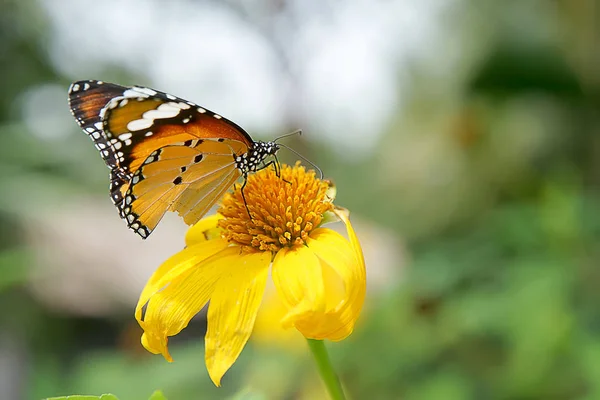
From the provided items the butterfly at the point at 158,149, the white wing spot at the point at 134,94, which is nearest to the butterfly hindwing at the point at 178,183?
the butterfly at the point at 158,149

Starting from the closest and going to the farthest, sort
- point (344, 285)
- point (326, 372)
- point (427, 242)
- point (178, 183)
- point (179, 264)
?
point (326, 372), point (344, 285), point (179, 264), point (178, 183), point (427, 242)

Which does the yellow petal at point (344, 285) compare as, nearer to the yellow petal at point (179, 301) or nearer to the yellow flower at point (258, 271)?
the yellow flower at point (258, 271)

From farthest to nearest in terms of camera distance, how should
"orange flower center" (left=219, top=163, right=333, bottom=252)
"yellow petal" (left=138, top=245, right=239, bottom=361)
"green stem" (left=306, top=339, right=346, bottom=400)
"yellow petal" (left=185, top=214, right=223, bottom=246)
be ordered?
"yellow petal" (left=185, top=214, right=223, bottom=246)
"orange flower center" (left=219, top=163, right=333, bottom=252)
"yellow petal" (left=138, top=245, right=239, bottom=361)
"green stem" (left=306, top=339, right=346, bottom=400)

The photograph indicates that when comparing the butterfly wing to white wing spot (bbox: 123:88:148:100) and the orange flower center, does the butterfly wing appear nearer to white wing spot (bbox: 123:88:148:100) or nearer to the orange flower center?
white wing spot (bbox: 123:88:148:100)

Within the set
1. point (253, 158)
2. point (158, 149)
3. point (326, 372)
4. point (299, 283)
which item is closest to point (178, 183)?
point (158, 149)

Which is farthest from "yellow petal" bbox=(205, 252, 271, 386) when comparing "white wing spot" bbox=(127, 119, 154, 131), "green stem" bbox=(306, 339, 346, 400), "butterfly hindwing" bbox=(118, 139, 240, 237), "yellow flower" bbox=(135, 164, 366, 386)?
"white wing spot" bbox=(127, 119, 154, 131)

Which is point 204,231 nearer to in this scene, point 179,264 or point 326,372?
point 179,264

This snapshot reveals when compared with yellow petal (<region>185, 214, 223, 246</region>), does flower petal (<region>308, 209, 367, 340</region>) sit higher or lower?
higher
